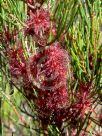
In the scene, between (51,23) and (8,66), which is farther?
(8,66)

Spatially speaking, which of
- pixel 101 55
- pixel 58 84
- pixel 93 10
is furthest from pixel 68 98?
pixel 93 10

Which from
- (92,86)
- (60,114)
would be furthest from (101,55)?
(60,114)

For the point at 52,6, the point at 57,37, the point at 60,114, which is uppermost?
the point at 52,6

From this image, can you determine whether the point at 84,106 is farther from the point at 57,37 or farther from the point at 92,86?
the point at 57,37

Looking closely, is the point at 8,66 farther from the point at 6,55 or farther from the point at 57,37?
the point at 57,37

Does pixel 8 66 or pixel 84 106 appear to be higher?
pixel 8 66

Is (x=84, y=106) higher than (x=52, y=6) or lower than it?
lower

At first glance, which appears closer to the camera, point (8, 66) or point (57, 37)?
point (57, 37)

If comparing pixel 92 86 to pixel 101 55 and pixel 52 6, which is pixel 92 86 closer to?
pixel 101 55

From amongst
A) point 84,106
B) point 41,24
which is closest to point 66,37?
point 41,24
